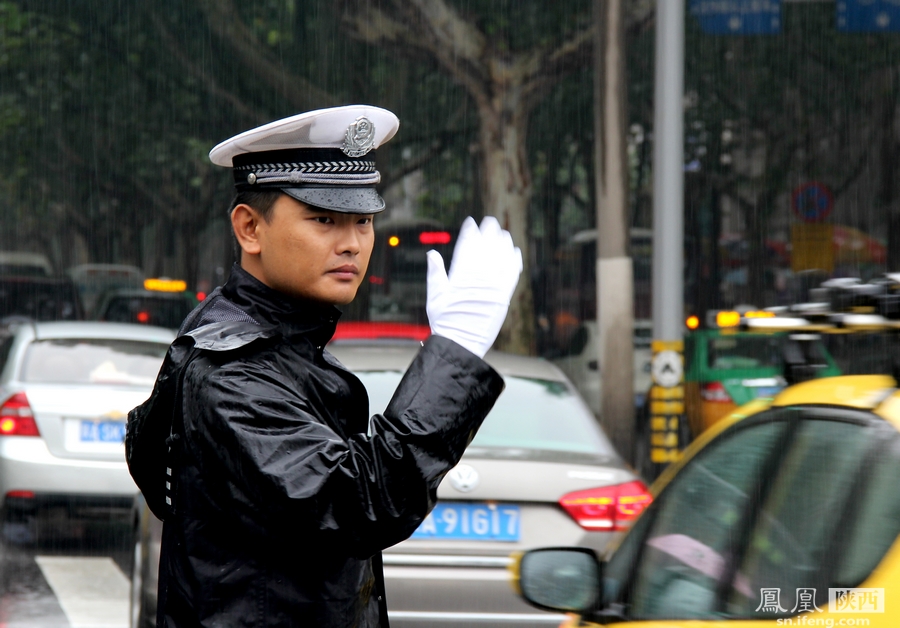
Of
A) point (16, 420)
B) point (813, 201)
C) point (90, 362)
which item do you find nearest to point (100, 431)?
point (16, 420)

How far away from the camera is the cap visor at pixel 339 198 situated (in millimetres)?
2098

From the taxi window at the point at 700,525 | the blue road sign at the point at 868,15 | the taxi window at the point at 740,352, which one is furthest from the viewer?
the blue road sign at the point at 868,15

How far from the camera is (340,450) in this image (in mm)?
1840

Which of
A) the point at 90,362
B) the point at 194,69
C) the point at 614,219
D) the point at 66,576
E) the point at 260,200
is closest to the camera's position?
the point at 260,200

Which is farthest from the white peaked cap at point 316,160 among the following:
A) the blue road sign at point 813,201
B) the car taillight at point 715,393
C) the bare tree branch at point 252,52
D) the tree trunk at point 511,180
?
the bare tree branch at point 252,52

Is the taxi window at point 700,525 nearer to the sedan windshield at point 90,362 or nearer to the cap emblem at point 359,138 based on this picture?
the cap emblem at point 359,138

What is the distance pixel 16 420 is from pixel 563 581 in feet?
19.1

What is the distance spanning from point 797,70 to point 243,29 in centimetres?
1439

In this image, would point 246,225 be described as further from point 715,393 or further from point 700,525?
point 715,393

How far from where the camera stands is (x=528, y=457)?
210 inches

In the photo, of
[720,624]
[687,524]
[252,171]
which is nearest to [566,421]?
[687,524]

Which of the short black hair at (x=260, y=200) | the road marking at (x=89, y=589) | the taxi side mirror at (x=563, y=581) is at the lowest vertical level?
the road marking at (x=89, y=589)

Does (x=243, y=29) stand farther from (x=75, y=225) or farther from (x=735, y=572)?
(x=75, y=225)

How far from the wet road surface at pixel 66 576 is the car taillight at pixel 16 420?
742 mm
